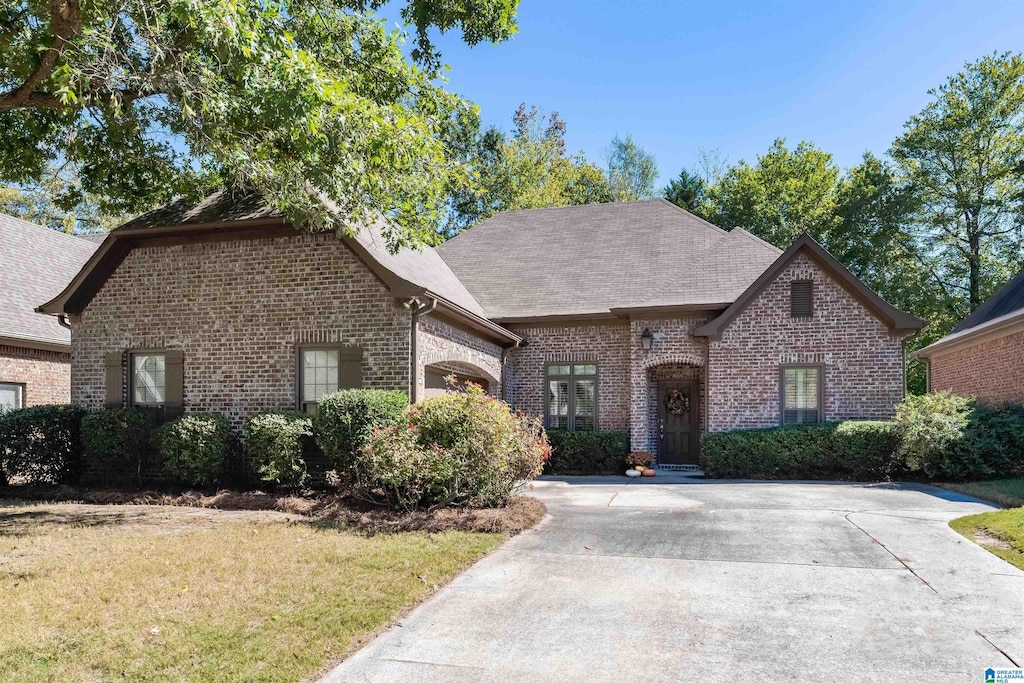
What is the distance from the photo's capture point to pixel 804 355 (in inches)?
603

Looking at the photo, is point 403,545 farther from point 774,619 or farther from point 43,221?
point 43,221

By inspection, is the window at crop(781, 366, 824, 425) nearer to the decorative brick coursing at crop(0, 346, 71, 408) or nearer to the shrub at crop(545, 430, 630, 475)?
the shrub at crop(545, 430, 630, 475)

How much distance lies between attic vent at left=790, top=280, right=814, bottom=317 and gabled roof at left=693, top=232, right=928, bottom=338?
1.56ft

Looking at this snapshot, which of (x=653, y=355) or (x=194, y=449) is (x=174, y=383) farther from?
(x=653, y=355)

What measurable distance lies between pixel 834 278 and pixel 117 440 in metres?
14.2

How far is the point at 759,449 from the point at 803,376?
216 centimetres

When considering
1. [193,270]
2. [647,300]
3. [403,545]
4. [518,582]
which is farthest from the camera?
[647,300]

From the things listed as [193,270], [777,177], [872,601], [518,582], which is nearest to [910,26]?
[872,601]

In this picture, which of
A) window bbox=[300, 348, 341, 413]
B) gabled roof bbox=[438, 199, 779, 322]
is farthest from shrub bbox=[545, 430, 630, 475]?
window bbox=[300, 348, 341, 413]

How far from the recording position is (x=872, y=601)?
5.81 meters

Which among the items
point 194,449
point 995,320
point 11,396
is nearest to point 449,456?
point 194,449

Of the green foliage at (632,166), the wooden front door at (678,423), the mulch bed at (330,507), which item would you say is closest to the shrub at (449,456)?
the mulch bed at (330,507)

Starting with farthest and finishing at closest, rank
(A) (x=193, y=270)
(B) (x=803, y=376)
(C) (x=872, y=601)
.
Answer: (B) (x=803, y=376)
(A) (x=193, y=270)
(C) (x=872, y=601)

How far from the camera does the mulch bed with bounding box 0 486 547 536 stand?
338 inches
